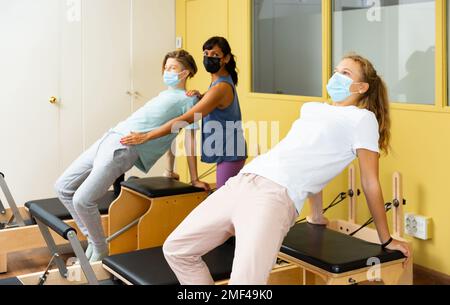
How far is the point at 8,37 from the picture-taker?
4.58m

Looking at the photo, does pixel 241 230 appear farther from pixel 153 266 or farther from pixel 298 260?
pixel 153 266

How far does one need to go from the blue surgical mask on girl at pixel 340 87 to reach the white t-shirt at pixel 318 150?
0.49 ft

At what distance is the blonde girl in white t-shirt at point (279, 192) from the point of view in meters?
1.99

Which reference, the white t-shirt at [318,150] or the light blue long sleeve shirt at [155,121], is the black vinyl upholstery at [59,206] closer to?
the light blue long sleeve shirt at [155,121]

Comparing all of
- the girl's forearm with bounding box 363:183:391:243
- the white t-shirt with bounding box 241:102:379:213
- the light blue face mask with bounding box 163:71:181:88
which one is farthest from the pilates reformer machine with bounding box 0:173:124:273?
the girl's forearm with bounding box 363:183:391:243

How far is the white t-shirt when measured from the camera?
2139 mm

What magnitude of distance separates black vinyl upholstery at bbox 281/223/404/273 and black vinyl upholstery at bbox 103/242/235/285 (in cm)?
26

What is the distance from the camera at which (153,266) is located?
7.97 feet

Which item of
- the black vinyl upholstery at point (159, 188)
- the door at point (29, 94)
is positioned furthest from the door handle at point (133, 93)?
the black vinyl upholstery at point (159, 188)

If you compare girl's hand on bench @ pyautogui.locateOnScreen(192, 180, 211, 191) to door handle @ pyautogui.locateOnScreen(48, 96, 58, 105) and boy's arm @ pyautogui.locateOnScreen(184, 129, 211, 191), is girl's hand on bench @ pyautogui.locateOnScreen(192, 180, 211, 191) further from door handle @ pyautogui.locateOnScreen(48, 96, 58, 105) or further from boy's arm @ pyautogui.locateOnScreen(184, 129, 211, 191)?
door handle @ pyautogui.locateOnScreen(48, 96, 58, 105)

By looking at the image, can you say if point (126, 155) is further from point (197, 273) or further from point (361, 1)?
point (361, 1)

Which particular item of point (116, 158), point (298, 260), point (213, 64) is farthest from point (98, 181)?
point (298, 260)

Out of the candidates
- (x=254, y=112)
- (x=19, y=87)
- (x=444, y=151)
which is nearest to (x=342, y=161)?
(x=444, y=151)
